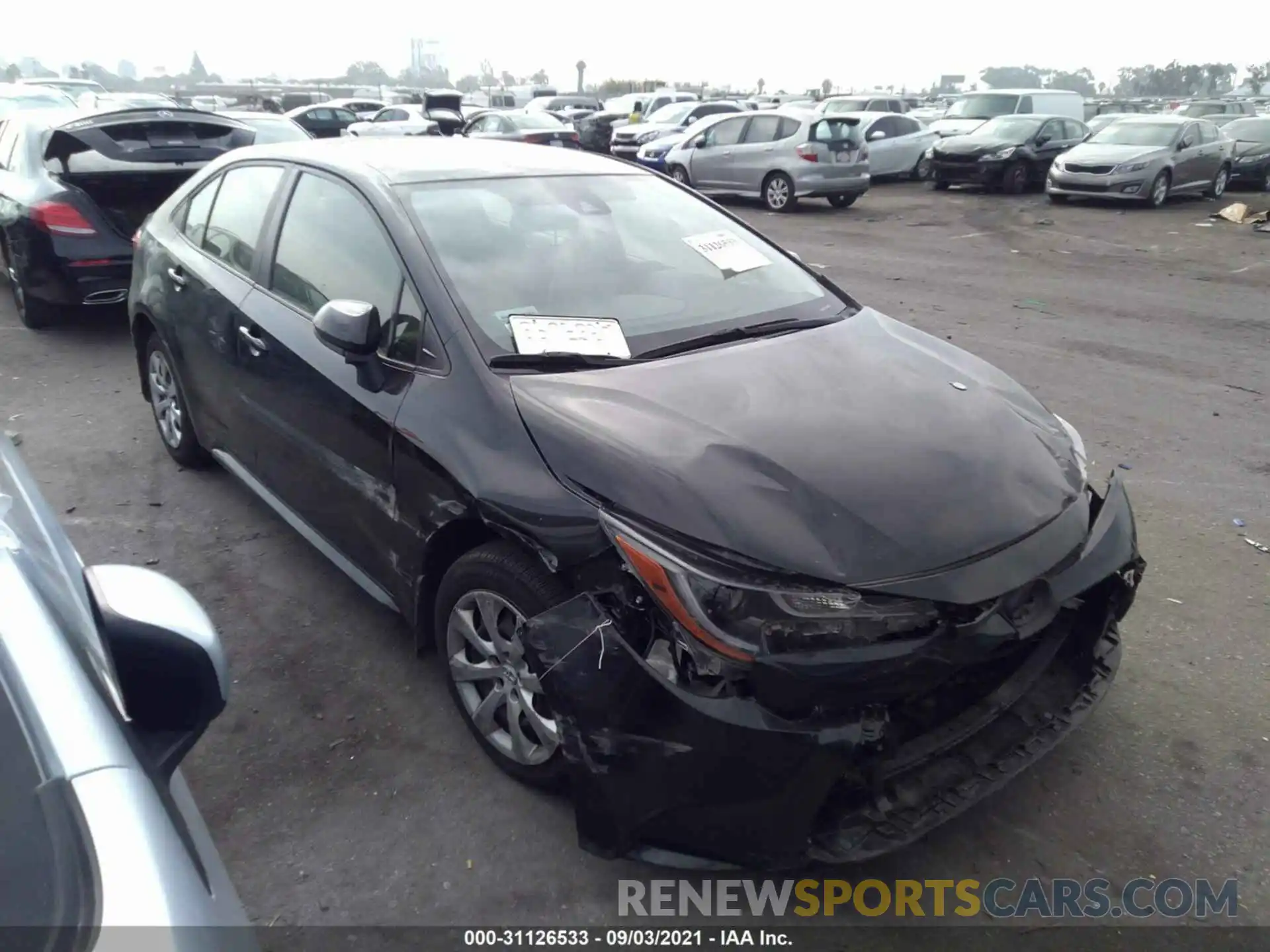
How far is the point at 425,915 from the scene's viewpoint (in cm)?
239

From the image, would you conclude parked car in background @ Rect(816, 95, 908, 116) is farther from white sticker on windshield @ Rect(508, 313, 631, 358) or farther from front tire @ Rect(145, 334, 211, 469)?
white sticker on windshield @ Rect(508, 313, 631, 358)

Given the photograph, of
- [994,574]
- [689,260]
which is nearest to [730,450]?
[994,574]

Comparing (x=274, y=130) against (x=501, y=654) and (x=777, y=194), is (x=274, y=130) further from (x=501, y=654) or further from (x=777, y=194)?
(x=777, y=194)

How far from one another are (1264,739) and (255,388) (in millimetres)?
3706

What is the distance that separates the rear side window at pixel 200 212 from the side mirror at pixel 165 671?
316 cm

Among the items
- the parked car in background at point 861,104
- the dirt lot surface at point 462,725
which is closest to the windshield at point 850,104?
the parked car in background at point 861,104

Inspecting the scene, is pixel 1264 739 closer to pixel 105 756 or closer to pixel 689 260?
pixel 689 260

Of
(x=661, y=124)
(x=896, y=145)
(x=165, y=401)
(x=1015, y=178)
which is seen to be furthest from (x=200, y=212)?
(x=661, y=124)

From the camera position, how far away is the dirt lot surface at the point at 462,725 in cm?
252

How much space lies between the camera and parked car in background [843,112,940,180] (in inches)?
779

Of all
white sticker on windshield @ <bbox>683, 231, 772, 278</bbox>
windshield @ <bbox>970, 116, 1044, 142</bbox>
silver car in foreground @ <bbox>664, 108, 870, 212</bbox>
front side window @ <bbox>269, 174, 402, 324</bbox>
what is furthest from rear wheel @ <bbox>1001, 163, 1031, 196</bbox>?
front side window @ <bbox>269, 174, 402, 324</bbox>

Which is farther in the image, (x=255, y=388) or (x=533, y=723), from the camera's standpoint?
(x=255, y=388)

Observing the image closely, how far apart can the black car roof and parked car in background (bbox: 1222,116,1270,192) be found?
61.8ft

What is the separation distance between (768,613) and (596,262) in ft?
5.52
